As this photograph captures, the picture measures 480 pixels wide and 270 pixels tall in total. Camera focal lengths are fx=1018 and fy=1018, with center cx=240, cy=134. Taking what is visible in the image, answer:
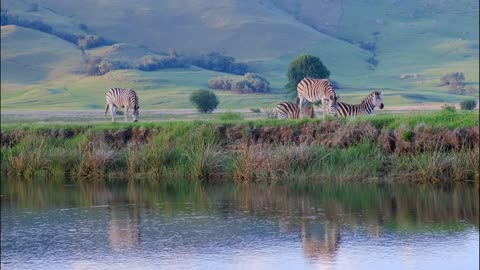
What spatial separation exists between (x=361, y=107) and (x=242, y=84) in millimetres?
42413

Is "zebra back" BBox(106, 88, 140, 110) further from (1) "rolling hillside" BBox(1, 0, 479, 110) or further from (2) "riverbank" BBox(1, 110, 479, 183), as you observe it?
(1) "rolling hillside" BBox(1, 0, 479, 110)

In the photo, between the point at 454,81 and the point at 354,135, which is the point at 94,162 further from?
the point at 454,81

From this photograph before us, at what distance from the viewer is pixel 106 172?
28.7 metres

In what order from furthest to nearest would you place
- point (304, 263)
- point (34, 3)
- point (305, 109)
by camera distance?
point (34, 3)
point (305, 109)
point (304, 263)

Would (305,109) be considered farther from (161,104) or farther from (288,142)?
(161,104)

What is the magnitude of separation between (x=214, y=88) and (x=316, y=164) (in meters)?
48.8

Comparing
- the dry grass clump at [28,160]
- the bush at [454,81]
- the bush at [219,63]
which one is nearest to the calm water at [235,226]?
the dry grass clump at [28,160]

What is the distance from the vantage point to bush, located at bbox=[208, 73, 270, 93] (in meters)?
74.2

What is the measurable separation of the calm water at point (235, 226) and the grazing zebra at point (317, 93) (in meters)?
5.62

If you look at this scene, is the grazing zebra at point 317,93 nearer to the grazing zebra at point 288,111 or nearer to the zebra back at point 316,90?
the zebra back at point 316,90

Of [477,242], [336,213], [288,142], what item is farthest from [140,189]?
[477,242]

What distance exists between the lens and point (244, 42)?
10081cm

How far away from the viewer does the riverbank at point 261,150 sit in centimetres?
2670

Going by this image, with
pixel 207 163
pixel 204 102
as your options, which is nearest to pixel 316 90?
pixel 207 163
